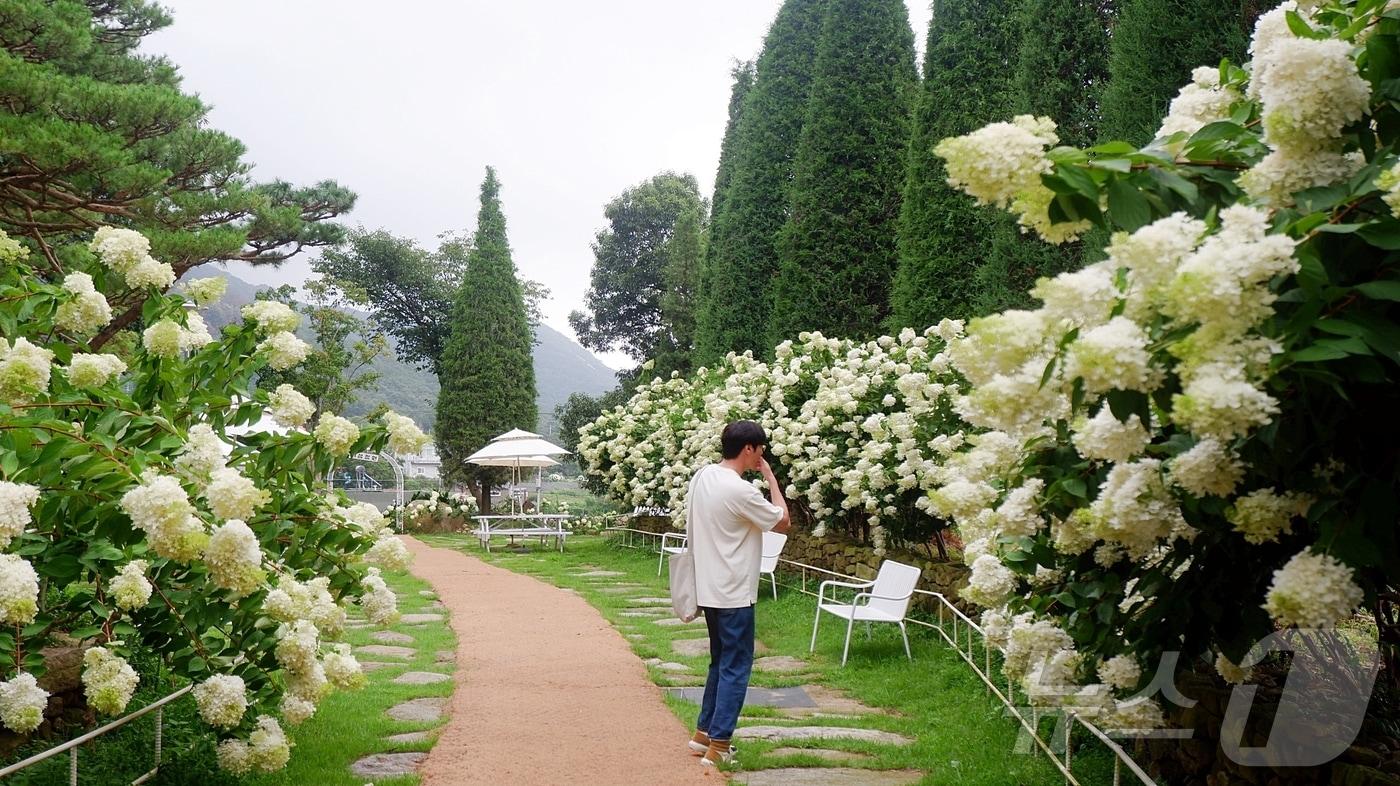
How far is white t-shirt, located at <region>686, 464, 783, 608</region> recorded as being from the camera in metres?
4.75

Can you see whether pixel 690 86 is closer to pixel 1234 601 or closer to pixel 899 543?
pixel 899 543

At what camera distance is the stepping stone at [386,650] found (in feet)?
24.9

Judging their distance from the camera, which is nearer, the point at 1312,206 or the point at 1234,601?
the point at 1312,206

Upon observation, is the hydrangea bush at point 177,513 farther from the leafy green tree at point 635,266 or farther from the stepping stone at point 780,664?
the leafy green tree at point 635,266

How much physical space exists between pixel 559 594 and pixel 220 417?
24.9ft

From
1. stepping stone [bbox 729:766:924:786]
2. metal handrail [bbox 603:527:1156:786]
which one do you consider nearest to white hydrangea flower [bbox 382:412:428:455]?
stepping stone [bbox 729:766:924:786]

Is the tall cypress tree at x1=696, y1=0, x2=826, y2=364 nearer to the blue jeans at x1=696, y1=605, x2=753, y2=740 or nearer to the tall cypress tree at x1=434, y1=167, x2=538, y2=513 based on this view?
the blue jeans at x1=696, y1=605, x2=753, y2=740

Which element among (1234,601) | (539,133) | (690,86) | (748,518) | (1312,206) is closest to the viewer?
(1312,206)

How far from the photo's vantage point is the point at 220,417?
3918 mm

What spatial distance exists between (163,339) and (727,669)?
106 inches

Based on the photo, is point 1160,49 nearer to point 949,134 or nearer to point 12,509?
point 949,134

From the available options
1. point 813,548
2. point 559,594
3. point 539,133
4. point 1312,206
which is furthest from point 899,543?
point 539,133

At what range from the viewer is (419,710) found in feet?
18.8

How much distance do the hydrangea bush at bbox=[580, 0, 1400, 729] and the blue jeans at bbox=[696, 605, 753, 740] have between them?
7.20ft
